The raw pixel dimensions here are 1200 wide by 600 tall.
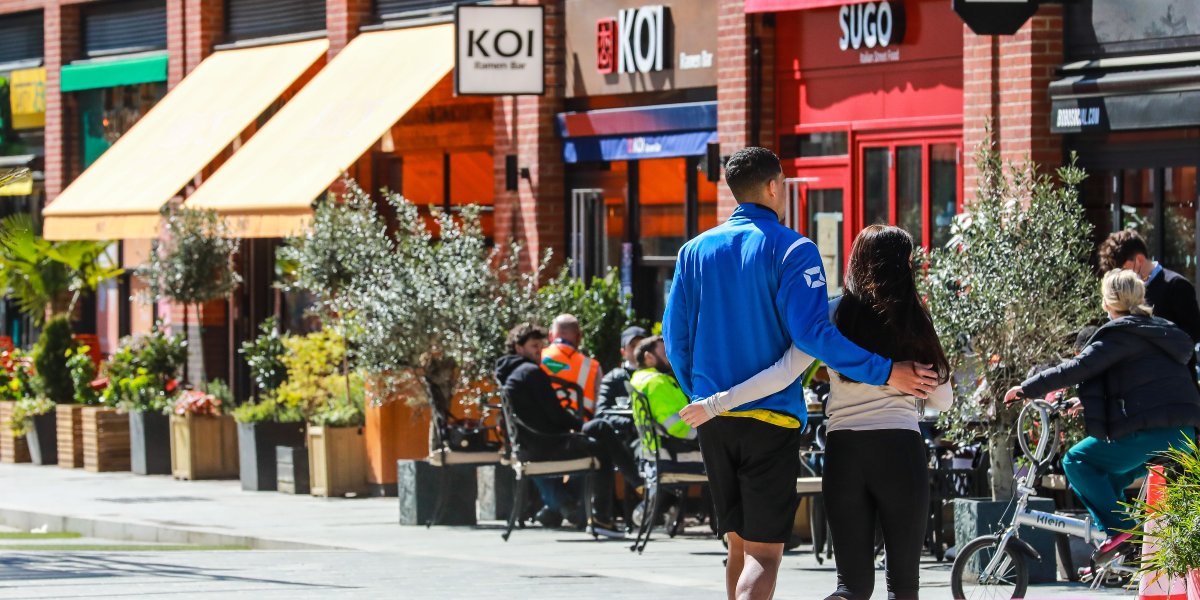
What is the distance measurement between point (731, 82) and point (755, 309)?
1041 cm

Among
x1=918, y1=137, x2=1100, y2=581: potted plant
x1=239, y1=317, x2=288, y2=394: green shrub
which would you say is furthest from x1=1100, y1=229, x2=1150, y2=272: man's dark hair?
x1=239, y1=317, x2=288, y2=394: green shrub

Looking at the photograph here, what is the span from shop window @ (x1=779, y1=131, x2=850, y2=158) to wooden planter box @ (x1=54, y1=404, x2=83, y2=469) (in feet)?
28.7

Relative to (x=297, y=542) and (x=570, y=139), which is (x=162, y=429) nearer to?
(x=570, y=139)

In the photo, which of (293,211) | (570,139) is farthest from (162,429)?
(570,139)

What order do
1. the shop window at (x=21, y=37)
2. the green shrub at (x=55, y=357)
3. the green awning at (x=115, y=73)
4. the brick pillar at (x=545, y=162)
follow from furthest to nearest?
1. the shop window at (x=21, y=37)
2. the green awning at (x=115, y=73)
3. the green shrub at (x=55, y=357)
4. the brick pillar at (x=545, y=162)

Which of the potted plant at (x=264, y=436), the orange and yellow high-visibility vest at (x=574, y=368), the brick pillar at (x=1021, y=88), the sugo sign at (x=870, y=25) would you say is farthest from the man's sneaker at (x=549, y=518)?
the potted plant at (x=264, y=436)

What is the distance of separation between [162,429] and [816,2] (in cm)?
844

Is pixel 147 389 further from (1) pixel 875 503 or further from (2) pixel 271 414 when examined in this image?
(1) pixel 875 503

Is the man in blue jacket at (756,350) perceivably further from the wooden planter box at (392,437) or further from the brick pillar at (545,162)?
the brick pillar at (545,162)

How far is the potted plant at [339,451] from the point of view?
728 inches

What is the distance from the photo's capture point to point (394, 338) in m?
16.4

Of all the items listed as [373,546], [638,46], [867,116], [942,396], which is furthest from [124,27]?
[942,396]

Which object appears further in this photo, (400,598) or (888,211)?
(888,211)

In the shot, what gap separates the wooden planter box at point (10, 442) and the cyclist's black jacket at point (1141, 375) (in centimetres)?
1606
